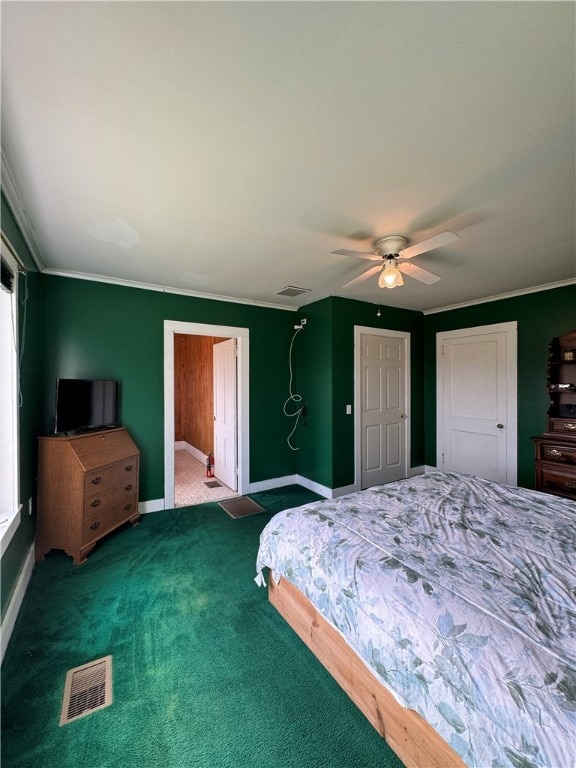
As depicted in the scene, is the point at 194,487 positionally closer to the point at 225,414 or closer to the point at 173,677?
the point at 225,414

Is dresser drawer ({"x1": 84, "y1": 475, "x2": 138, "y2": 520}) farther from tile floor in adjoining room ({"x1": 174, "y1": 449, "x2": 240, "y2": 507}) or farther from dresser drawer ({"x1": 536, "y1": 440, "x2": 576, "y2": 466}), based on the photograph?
dresser drawer ({"x1": 536, "y1": 440, "x2": 576, "y2": 466})

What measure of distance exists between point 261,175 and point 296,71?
583 mm

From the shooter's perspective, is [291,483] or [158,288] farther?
[291,483]

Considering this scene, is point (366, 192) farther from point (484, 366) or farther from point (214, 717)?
point (484, 366)

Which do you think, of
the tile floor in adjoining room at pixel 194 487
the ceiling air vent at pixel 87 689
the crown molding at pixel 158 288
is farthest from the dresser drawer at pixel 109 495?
the crown molding at pixel 158 288

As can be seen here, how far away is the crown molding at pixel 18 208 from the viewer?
1.66 metres

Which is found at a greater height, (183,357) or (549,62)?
(549,62)

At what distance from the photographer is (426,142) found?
1420 millimetres

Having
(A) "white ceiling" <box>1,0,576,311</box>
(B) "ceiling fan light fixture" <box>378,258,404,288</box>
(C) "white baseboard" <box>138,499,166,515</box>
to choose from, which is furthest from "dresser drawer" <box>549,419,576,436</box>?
(C) "white baseboard" <box>138,499,166,515</box>

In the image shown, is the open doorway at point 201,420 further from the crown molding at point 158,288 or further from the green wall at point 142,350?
the crown molding at point 158,288

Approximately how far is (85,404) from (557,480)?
484 cm

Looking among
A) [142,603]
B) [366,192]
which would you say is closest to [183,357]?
[142,603]

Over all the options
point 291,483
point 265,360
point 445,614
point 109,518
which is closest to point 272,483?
point 291,483

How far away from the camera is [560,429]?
3352mm
